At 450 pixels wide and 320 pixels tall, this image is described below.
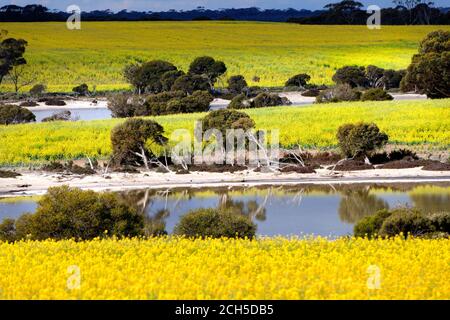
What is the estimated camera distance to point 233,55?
93.7 m

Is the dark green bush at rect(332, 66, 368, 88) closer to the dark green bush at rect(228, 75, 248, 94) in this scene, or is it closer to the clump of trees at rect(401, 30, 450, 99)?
the dark green bush at rect(228, 75, 248, 94)

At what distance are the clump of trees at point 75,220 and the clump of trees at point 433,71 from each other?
118 feet

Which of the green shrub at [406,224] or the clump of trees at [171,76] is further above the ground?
the green shrub at [406,224]

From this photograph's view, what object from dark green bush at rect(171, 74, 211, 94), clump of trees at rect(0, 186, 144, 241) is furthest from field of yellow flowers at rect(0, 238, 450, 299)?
dark green bush at rect(171, 74, 211, 94)

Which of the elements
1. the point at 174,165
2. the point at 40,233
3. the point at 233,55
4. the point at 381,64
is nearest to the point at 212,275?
the point at 40,233

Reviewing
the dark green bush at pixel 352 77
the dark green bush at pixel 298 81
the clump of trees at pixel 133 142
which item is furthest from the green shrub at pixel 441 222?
the dark green bush at pixel 298 81

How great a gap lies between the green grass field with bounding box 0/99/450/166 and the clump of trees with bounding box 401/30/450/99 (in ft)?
19.4

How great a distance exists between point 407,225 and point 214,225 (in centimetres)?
381

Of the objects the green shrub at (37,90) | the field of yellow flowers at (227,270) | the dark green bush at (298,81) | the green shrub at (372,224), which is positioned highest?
the field of yellow flowers at (227,270)

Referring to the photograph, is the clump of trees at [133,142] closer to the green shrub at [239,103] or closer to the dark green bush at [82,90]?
the green shrub at [239,103]

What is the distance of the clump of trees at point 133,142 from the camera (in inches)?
1521

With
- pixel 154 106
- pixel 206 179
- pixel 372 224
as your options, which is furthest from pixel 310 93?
pixel 372 224

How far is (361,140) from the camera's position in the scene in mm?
38312

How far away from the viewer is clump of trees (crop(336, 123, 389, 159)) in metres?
38.3
